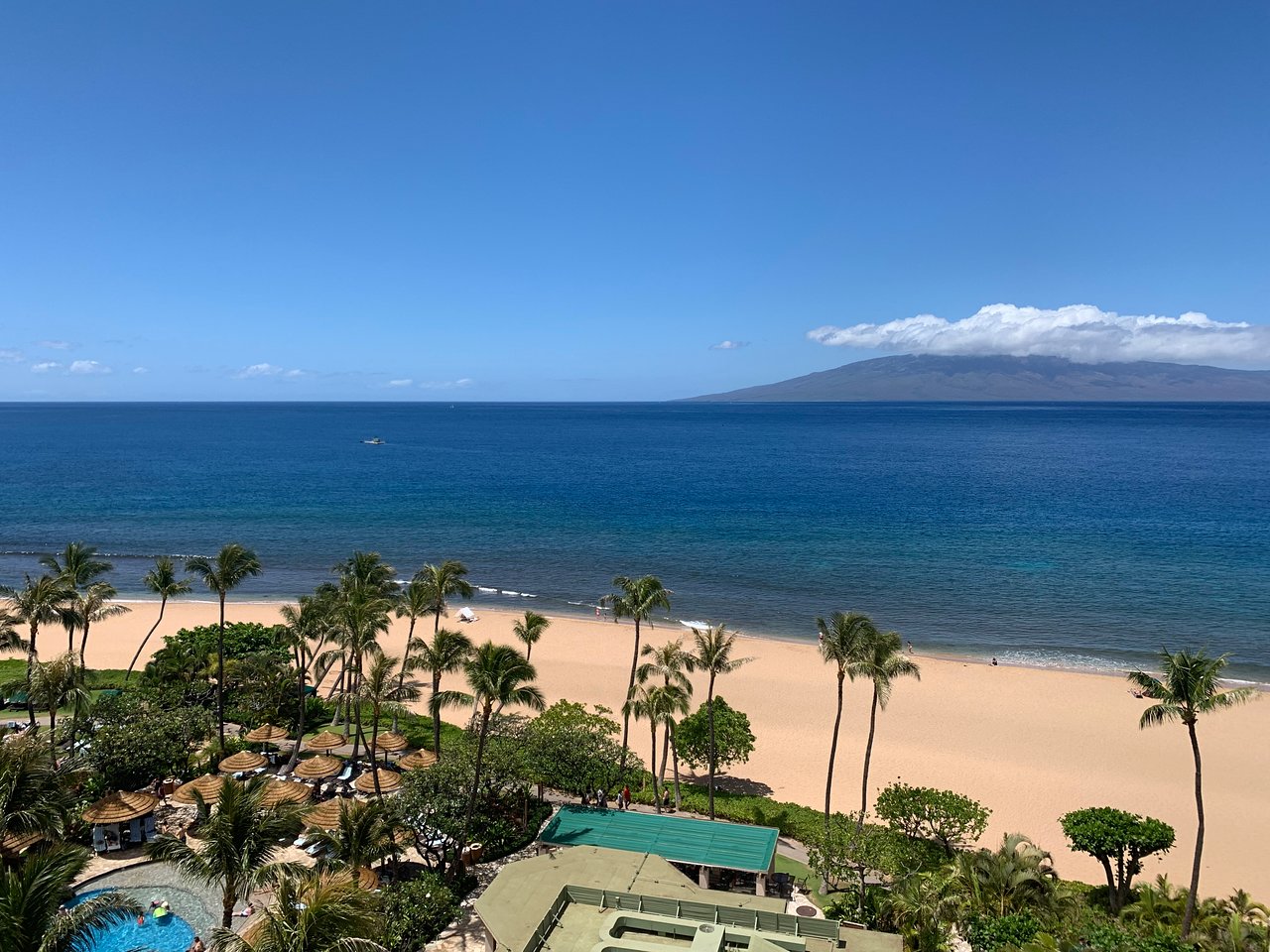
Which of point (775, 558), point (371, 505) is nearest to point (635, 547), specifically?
point (775, 558)

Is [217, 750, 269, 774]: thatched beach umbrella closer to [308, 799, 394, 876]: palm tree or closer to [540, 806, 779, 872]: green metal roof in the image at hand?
[308, 799, 394, 876]: palm tree

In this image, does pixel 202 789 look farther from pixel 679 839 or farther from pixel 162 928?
pixel 679 839

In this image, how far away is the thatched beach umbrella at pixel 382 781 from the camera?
29.1 meters

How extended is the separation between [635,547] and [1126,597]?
4404cm

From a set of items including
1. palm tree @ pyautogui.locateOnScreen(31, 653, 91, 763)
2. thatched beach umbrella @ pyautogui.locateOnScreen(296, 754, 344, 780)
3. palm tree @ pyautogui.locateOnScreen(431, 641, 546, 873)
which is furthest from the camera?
thatched beach umbrella @ pyautogui.locateOnScreen(296, 754, 344, 780)

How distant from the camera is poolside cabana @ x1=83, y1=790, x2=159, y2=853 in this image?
24.9 meters

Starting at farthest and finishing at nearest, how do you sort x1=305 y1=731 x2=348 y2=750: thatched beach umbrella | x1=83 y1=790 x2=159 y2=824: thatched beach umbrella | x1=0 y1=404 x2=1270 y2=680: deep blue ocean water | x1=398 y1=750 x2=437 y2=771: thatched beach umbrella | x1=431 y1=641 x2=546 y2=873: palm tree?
x1=0 y1=404 x2=1270 y2=680: deep blue ocean water → x1=305 y1=731 x2=348 y2=750: thatched beach umbrella → x1=398 y1=750 x2=437 y2=771: thatched beach umbrella → x1=83 y1=790 x2=159 y2=824: thatched beach umbrella → x1=431 y1=641 x2=546 y2=873: palm tree

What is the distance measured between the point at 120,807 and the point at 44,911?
15026 millimetres

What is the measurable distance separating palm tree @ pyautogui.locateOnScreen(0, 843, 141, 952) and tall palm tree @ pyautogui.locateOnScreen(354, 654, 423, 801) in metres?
10.4

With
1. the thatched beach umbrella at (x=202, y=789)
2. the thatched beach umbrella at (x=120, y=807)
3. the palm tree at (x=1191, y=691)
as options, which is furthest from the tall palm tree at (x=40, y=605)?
the palm tree at (x=1191, y=691)

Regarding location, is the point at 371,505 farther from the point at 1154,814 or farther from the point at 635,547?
the point at 1154,814

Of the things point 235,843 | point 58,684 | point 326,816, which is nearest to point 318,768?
point 326,816

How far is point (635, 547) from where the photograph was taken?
80.5 m

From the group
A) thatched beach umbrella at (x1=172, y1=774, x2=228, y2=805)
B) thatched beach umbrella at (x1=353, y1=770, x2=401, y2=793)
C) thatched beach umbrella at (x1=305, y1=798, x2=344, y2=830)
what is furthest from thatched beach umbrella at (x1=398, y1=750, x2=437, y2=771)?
thatched beach umbrella at (x1=172, y1=774, x2=228, y2=805)
